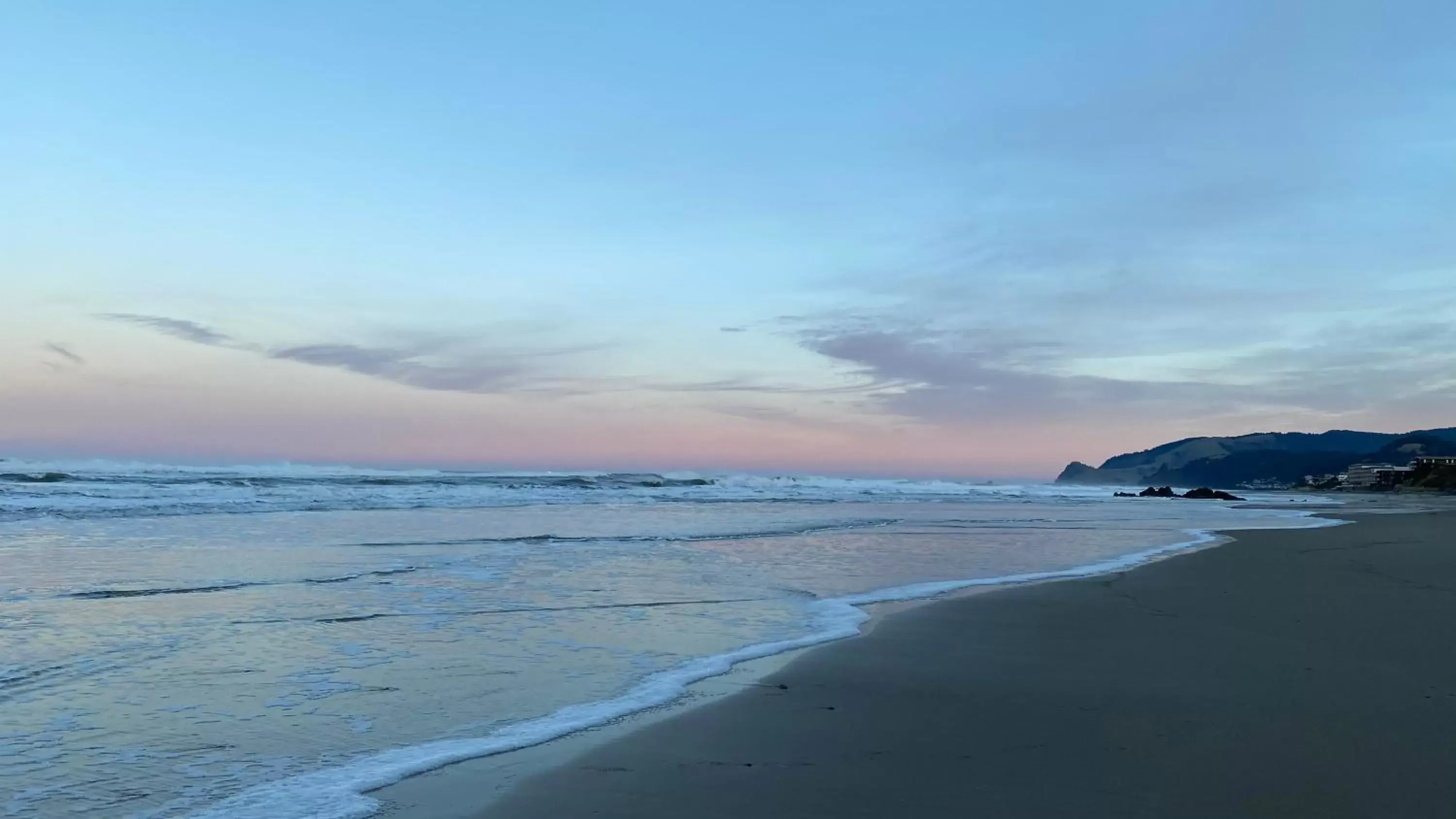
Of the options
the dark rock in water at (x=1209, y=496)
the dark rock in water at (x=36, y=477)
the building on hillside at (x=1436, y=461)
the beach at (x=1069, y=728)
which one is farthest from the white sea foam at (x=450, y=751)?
the building on hillside at (x=1436, y=461)

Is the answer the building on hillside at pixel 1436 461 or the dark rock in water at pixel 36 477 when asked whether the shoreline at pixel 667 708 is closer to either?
the dark rock in water at pixel 36 477

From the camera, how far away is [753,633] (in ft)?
23.8

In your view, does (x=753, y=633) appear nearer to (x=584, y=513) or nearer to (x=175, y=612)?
(x=175, y=612)

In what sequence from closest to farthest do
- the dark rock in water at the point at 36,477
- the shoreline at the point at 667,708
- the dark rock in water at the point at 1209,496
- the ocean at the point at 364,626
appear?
the shoreline at the point at 667,708, the ocean at the point at 364,626, the dark rock in water at the point at 36,477, the dark rock in water at the point at 1209,496

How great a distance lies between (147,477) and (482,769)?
34906 mm

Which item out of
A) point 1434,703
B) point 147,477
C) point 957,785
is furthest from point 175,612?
point 147,477

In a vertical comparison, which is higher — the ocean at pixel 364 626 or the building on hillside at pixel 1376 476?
the building on hillside at pixel 1376 476

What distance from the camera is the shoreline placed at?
3.54 meters

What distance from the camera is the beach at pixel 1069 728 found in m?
3.44

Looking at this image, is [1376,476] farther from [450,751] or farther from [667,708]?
[450,751]

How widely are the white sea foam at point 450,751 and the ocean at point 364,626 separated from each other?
15mm

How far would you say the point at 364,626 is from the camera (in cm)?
716

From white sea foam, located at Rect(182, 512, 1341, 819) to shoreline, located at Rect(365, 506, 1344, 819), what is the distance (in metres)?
0.03

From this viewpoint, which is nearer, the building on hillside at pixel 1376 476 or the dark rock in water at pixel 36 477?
the dark rock in water at pixel 36 477
